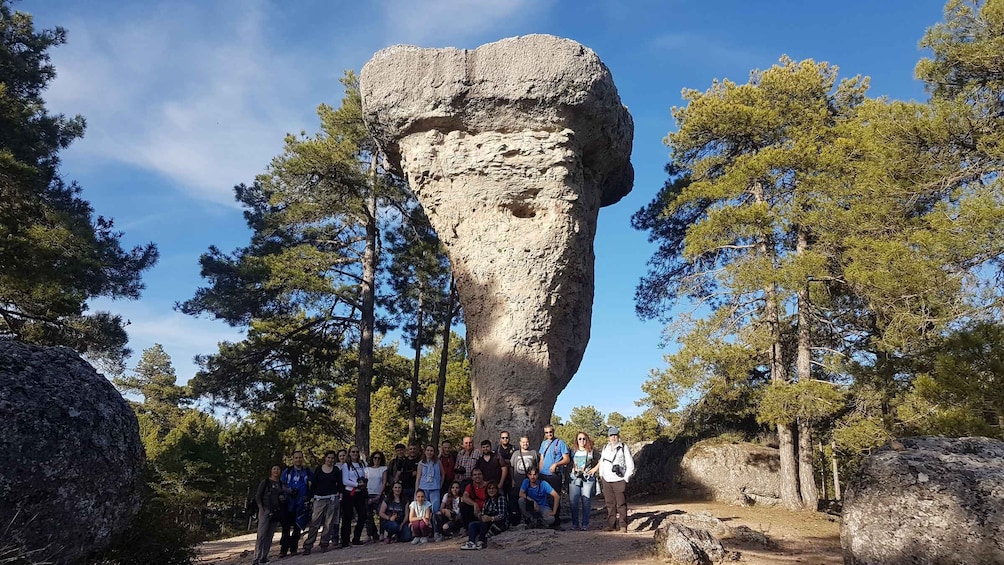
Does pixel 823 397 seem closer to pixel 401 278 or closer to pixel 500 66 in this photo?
pixel 500 66

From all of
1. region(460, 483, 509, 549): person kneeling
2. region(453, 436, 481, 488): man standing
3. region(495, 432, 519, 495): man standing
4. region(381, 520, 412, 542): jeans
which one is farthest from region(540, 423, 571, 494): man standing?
region(381, 520, 412, 542): jeans

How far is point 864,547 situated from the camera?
516cm

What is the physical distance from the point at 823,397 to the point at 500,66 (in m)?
8.90

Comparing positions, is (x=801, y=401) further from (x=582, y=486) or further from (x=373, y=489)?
(x=373, y=489)

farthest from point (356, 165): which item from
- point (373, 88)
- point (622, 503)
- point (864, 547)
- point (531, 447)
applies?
point (864, 547)

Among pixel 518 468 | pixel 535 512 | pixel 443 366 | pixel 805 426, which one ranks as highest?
pixel 443 366

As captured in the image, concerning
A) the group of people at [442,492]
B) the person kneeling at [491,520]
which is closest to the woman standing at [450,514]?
the group of people at [442,492]

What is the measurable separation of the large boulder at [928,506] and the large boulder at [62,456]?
6481mm

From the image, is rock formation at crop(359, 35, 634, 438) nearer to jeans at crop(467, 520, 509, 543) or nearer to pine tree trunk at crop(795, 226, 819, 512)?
jeans at crop(467, 520, 509, 543)

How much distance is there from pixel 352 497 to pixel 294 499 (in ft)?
2.67

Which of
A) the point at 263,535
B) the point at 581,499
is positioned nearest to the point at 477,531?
the point at 581,499

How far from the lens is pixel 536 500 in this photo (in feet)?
29.0

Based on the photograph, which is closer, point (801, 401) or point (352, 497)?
point (352, 497)

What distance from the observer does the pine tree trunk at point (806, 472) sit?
41.4 ft
